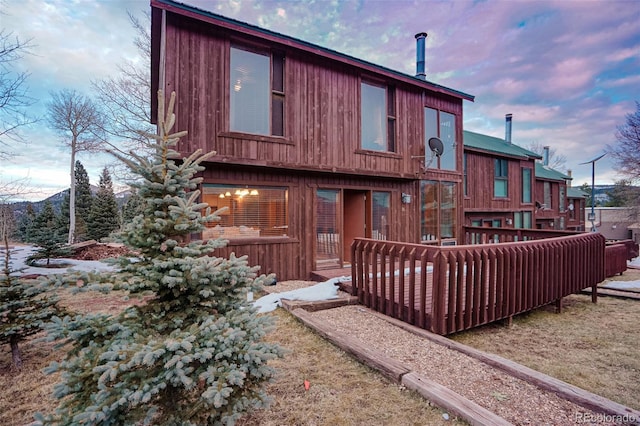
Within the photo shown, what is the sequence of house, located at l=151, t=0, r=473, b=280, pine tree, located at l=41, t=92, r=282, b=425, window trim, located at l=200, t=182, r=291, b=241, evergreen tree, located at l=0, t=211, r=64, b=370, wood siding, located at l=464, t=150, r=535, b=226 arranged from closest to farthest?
pine tree, located at l=41, t=92, r=282, b=425, evergreen tree, located at l=0, t=211, r=64, b=370, house, located at l=151, t=0, r=473, b=280, window trim, located at l=200, t=182, r=291, b=241, wood siding, located at l=464, t=150, r=535, b=226

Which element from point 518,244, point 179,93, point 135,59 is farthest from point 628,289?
point 135,59

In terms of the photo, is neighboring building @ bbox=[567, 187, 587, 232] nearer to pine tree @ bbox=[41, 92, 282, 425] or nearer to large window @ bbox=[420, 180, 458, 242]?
large window @ bbox=[420, 180, 458, 242]

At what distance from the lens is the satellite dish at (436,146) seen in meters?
9.41

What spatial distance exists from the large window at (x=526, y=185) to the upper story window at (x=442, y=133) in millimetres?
9078

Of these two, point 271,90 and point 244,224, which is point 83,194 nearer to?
point 244,224

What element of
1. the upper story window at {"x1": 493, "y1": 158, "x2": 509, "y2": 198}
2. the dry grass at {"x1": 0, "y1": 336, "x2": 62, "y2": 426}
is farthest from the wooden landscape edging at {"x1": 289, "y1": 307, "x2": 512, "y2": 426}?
the upper story window at {"x1": 493, "y1": 158, "x2": 509, "y2": 198}

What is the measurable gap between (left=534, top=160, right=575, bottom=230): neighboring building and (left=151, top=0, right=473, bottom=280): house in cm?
1456

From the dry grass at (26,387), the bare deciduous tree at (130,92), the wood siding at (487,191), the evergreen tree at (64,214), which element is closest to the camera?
the dry grass at (26,387)

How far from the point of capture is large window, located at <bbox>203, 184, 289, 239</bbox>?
6.30m

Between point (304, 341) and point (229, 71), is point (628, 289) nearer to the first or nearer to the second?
point (304, 341)

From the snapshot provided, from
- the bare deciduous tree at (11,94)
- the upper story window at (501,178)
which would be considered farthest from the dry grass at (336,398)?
the upper story window at (501,178)

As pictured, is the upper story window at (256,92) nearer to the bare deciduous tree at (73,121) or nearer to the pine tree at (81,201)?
the bare deciduous tree at (73,121)

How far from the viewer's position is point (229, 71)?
6.39 metres

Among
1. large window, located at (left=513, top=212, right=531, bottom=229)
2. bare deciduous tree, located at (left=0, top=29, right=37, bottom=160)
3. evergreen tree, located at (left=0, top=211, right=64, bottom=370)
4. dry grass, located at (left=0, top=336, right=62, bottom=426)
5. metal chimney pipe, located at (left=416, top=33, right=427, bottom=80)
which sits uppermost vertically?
metal chimney pipe, located at (left=416, top=33, right=427, bottom=80)
